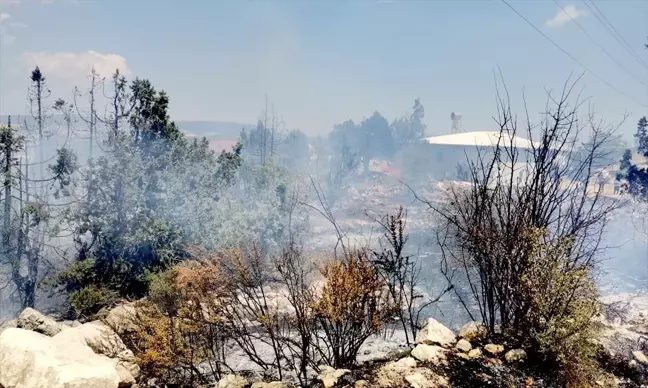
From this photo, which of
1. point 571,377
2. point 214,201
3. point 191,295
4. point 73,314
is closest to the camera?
point 571,377

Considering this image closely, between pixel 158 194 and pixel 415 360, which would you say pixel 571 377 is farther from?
pixel 158 194

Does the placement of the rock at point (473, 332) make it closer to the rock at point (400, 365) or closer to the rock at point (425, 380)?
the rock at point (400, 365)

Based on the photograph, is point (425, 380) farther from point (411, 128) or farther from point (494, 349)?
point (411, 128)

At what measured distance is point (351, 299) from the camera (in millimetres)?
5238

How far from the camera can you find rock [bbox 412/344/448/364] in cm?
471

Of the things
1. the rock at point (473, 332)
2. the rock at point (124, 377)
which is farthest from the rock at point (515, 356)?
the rock at point (124, 377)

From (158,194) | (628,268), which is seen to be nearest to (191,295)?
(158,194)

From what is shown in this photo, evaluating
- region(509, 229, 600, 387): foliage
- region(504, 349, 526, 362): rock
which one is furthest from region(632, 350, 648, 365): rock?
region(504, 349, 526, 362): rock

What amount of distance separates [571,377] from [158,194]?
63.9ft

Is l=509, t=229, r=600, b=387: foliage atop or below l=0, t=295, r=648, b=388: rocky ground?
atop

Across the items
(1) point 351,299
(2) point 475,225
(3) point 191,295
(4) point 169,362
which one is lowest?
(4) point 169,362

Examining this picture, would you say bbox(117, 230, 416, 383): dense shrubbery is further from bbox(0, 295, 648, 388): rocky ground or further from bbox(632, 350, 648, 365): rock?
bbox(632, 350, 648, 365): rock

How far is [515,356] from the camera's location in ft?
15.8

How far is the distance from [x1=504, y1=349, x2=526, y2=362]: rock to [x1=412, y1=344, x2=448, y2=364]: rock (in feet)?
2.27
